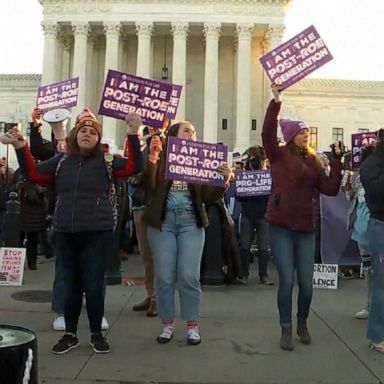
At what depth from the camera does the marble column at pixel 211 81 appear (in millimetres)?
58250

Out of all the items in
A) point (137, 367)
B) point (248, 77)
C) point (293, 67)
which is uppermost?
point (248, 77)

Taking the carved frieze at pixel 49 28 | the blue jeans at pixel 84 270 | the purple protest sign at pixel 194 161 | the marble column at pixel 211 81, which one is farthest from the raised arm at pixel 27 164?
the carved frieze at pixel 49 28

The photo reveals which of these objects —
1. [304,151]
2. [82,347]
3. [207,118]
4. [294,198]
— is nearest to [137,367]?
[82,347]

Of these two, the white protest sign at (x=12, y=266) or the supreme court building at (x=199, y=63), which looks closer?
the white protest sign at (x=12, y=266)

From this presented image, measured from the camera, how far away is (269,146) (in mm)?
5492

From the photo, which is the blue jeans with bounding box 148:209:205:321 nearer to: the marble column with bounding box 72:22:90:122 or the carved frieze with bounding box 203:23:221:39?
the marble column with bounding box 72:22:90:122

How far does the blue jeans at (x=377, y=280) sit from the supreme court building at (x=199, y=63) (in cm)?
5060

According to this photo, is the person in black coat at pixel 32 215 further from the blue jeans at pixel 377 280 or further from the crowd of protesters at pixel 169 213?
the blue jeans at pixel 377 280

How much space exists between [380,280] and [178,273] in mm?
1891

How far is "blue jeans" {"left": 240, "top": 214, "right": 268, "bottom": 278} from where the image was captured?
30.8ft

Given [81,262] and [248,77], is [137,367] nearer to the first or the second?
[81,262]

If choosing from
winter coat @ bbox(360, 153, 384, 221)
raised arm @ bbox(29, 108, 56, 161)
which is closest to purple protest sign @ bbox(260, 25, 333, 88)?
winter coat @ bbox(360, 153, 384, 221)

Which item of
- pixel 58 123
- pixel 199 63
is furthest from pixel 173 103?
pixel 199 63

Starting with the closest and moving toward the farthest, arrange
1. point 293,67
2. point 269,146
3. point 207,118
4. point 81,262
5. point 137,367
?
point 137,367 < point 81,262 < point 269,146 < point 293,67 < point 207,118
